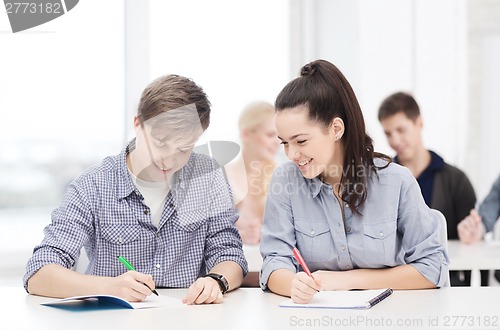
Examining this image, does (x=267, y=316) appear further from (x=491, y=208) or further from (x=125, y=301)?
(x=491, y=208)

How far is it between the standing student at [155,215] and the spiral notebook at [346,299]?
216mm

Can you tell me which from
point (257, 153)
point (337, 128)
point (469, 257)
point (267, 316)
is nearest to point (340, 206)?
point (337, 128)

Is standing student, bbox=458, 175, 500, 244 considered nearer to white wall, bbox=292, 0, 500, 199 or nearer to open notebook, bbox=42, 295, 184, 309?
white wall, bbox=292, 0, 500, 199

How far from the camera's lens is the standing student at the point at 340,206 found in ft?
5.63

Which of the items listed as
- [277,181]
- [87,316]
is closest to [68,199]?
[87,316]

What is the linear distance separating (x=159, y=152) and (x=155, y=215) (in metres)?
0.21

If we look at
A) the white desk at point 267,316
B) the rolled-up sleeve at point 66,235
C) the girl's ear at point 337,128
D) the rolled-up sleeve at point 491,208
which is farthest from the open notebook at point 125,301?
the rolled-up sleeve at point 491,208

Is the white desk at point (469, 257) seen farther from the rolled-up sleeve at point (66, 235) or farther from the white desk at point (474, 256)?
the rolled-up sleeve at point (66, 235)

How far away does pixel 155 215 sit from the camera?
6.02ft

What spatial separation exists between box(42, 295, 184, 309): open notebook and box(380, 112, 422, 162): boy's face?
1.73 meters

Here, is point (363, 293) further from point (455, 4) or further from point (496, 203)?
point (455, 4)

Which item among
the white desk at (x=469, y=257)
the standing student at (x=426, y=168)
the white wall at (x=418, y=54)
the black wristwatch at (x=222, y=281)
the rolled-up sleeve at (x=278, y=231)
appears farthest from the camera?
the white wall at (x=418, y=54)

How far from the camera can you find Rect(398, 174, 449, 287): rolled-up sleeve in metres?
1.71

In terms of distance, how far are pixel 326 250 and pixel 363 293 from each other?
21 centimetres
